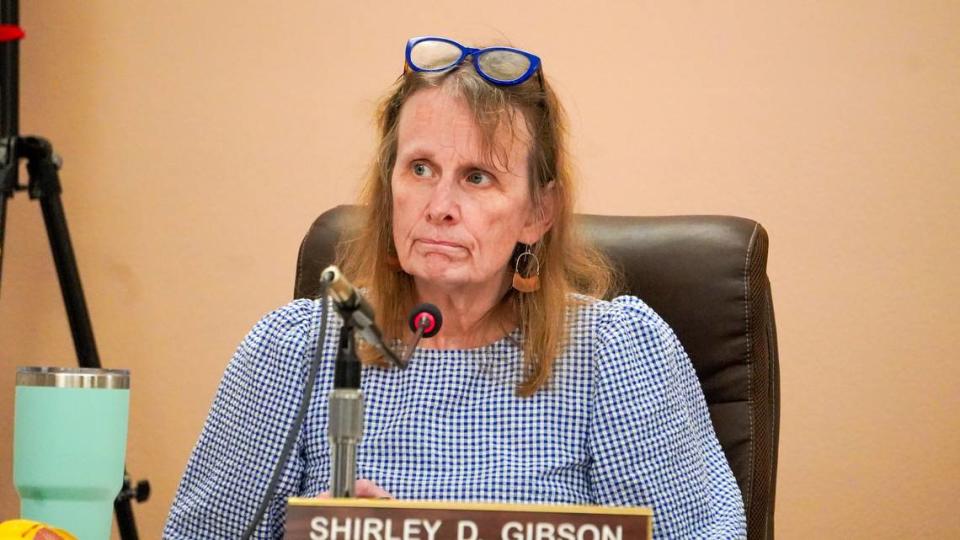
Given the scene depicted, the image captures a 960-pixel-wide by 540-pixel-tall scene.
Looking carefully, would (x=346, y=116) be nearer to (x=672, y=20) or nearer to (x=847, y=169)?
(x=672, y=20)

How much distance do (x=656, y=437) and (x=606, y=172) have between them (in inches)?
38.5

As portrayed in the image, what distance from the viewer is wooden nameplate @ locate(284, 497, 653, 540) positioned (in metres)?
0.89

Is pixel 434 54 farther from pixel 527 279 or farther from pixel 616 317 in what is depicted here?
pixel 616 317

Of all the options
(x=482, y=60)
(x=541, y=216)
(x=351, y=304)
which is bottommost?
(x=351, y=304)

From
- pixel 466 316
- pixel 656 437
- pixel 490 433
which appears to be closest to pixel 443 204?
pixel 466 316

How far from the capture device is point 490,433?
1527 mm

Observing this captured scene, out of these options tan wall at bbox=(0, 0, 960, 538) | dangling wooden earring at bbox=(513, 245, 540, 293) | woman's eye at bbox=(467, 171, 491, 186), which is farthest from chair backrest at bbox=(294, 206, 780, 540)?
tan wall at bbox=(0, 0, 960, 538)

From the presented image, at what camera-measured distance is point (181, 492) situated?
60.5 inches

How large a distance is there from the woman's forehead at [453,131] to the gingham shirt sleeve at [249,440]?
0.30 meters

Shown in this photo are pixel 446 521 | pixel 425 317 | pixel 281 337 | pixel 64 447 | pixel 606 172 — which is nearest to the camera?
pixel 446 521

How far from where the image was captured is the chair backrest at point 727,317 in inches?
65.2

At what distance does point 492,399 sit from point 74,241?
4.65 feet

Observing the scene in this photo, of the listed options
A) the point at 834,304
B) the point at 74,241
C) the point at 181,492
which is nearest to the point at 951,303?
the point at 834,304

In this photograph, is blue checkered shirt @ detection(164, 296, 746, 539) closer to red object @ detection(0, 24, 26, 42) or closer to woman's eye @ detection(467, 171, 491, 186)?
woman's eye @ detection(467, 171, 491, 186)
